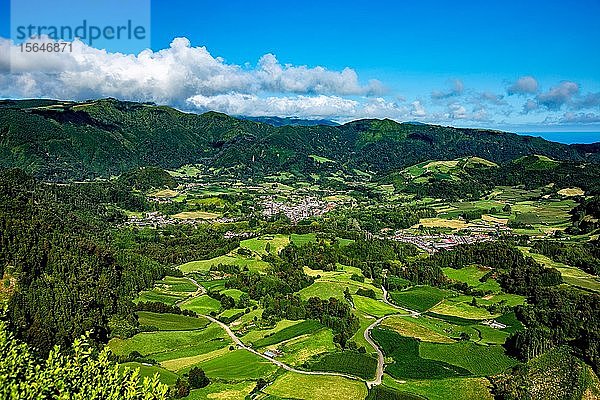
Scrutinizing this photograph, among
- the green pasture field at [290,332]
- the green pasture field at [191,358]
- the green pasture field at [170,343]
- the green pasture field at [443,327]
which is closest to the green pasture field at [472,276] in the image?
the green pasture field at [443,327]

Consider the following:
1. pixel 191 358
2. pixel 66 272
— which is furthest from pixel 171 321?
pixel 66 272

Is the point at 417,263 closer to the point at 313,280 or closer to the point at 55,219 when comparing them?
the point at 313,280

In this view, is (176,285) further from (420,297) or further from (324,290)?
(420,297)

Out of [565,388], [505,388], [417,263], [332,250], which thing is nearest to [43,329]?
[505,388]

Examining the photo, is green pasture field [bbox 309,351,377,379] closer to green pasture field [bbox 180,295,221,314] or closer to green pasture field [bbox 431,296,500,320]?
green pasture field [bbox 431,296,500,320]

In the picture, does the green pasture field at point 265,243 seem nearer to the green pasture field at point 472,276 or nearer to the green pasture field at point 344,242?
the green pasture field at point 344,242

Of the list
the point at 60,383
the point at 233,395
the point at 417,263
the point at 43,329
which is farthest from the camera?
the point at 417,263
